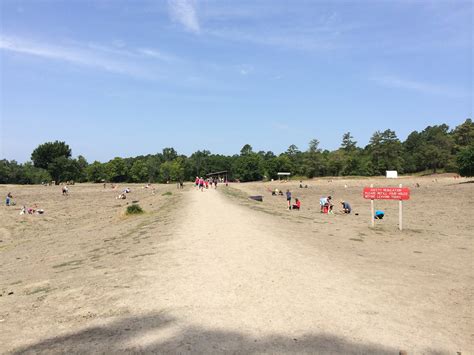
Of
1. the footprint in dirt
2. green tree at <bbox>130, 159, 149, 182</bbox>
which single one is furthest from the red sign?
green tree at <bbox>130, 159, 149, 182</bbox>

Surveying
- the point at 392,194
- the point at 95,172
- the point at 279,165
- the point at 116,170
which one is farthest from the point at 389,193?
the point at 95,172

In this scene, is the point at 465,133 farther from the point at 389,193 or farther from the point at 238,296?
the point at 238,296

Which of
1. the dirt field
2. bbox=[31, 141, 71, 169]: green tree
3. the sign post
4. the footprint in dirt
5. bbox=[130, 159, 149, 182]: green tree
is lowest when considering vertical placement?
the footprint in dirt

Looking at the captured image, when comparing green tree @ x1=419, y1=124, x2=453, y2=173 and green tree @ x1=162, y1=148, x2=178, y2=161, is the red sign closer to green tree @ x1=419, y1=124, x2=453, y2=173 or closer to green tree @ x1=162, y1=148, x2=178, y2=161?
green tree @ x1=419, y1=124, x2=453, y2=173

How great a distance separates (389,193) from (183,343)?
49.4 feet

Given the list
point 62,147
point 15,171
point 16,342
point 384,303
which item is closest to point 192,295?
point 16,342

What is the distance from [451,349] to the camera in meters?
5.15

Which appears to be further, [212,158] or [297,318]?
[212,158]

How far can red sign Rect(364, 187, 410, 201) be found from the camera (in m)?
17.2

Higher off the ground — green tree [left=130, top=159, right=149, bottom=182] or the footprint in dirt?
green tree [left=130, top=159, right=149, bottom=182]

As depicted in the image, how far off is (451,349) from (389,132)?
121954 millimetres

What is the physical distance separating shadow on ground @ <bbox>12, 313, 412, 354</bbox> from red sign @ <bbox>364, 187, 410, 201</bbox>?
13.5 metres

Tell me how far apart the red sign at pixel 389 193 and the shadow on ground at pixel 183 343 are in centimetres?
1347

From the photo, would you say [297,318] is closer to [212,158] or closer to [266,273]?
[266,273]
